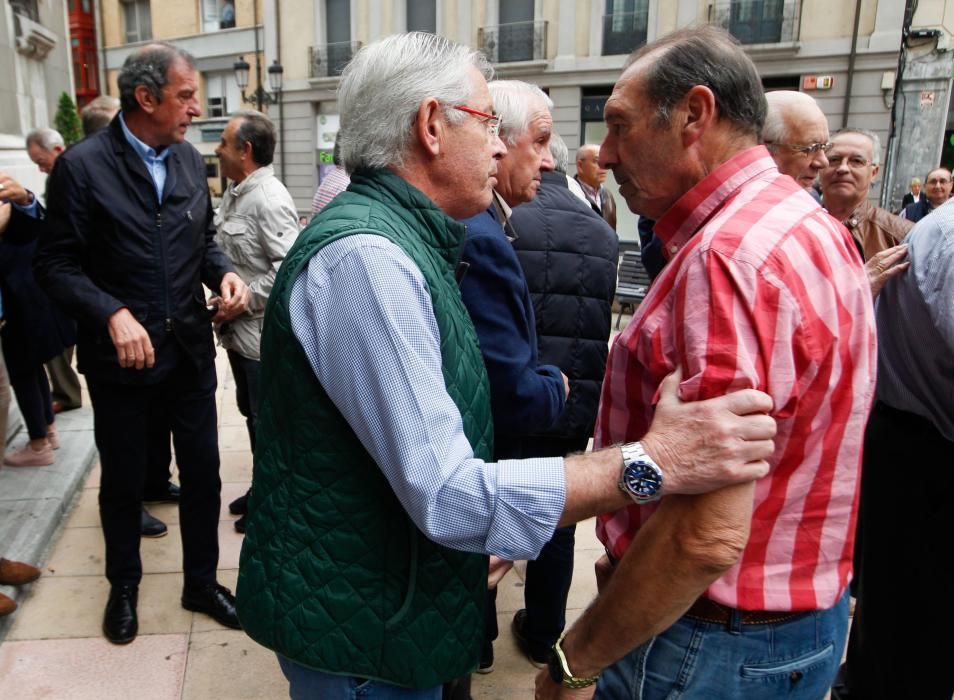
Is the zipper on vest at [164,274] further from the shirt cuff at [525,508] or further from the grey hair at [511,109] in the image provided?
the shirt cuff at [525,508]

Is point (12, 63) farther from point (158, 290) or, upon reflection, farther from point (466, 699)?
point (466, 699)

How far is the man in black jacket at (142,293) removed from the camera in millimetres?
2666

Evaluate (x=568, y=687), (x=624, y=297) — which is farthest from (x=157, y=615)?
(x=624, y=297)

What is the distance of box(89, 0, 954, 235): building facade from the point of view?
15.2 m

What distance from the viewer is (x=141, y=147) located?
9.22 ft

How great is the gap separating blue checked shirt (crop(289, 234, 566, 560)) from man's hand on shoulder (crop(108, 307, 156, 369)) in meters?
1.61

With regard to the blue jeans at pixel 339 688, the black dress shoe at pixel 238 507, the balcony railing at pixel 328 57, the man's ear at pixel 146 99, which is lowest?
the black dress shoe at pixel 238 507

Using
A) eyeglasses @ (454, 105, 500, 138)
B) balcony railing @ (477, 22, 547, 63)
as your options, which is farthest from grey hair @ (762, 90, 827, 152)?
balcony railing @ (477, 22, 547, 63)

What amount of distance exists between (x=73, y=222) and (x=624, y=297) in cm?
690

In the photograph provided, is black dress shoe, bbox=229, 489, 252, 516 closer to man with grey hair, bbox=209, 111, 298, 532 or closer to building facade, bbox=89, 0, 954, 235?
man with grey hair, bbox=209, 111, 298, 532

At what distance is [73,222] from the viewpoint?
2.66m

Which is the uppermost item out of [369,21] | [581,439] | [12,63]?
[369,21]

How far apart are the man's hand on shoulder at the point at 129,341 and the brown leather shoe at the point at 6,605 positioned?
117 cm

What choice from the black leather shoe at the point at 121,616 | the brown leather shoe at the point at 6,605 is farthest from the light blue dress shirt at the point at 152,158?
the brown leather shoe at the point at 6,605
